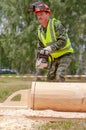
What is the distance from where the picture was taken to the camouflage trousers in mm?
6254

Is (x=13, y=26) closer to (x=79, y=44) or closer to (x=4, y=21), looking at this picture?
(x=4, y=21)

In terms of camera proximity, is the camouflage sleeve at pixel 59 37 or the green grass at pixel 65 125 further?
the camouflage sleeve at pixel 59 37

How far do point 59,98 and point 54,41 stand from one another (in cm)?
95

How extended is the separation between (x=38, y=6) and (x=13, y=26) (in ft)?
84.7

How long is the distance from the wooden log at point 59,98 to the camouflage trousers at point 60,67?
717mm

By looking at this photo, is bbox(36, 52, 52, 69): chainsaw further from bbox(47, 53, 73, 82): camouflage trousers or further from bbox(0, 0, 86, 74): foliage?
bbox(0, 0, 86, 74): foliage

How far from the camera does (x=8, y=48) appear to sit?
31.9m

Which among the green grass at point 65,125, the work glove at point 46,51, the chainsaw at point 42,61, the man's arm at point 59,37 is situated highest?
the man's arm at point 59,37

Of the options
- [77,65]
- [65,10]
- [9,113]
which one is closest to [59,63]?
[9,113]

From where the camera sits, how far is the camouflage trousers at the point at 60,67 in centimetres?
625

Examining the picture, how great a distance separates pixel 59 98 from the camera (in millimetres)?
5465

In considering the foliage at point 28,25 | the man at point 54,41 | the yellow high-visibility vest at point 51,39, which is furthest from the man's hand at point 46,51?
the foliage at point 28,25

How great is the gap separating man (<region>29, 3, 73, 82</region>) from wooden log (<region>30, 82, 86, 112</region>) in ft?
1.99

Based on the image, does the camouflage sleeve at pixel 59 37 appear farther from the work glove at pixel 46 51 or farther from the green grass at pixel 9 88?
the green grass at pixel 9 88
